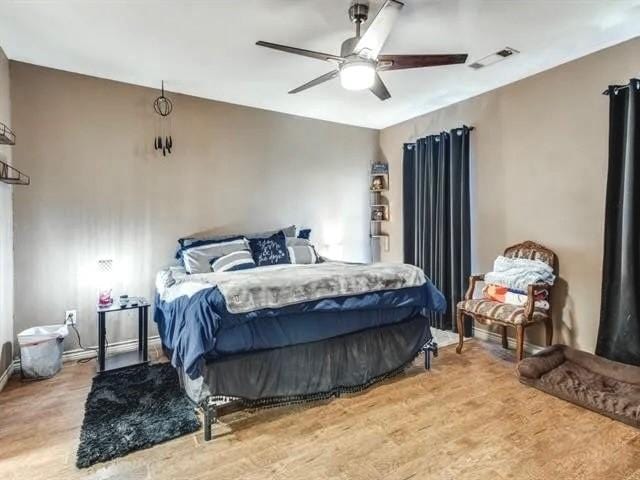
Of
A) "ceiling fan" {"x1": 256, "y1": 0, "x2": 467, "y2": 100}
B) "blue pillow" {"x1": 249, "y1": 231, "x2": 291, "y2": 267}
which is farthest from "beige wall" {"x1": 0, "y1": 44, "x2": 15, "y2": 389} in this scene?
"ceiling fan" {"x1": 256, "y1": 0, "x2": 467, "y2": 100}

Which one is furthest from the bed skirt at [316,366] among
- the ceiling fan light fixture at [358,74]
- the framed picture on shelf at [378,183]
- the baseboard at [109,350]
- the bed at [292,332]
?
the framed picture on shelf at [378,183]

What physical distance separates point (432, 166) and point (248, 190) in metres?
2.10

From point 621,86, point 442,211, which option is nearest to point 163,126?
point 442,211

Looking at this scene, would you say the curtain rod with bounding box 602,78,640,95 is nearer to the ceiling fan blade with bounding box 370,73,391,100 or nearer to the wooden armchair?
the wooden armchair

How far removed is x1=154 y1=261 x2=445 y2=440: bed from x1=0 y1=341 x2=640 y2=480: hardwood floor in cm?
17

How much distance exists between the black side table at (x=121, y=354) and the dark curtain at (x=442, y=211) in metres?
2.71

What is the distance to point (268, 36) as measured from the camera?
8.66 feet

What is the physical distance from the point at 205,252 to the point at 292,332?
1.49 meters

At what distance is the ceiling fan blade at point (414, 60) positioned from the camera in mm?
2274

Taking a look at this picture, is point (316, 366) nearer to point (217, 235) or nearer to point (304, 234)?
point (217, 235)

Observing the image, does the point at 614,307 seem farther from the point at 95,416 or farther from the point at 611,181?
the point at 95,416

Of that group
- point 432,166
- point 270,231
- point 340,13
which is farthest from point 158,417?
point 432,166

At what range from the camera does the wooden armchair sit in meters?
2.90

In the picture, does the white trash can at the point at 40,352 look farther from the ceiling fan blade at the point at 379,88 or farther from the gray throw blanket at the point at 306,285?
the ceiling fan blade at the point at 379,88
